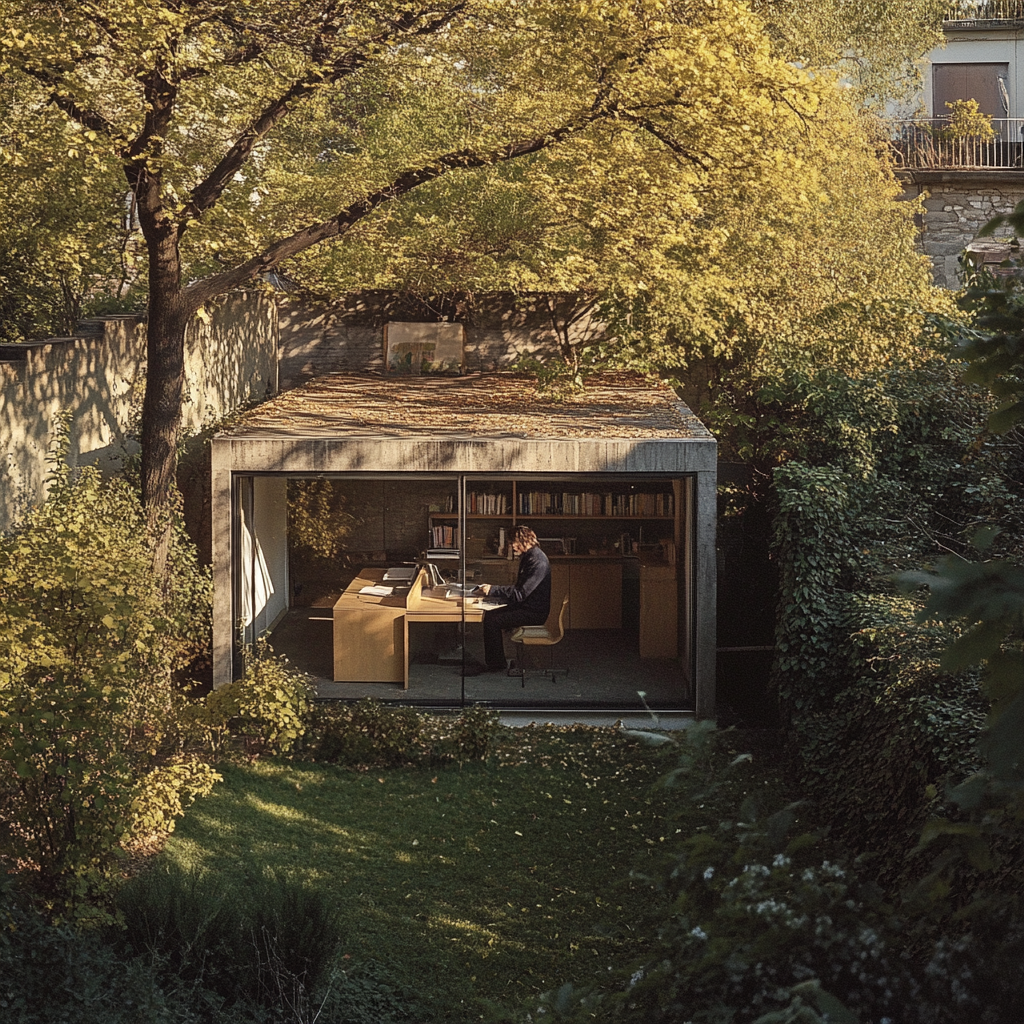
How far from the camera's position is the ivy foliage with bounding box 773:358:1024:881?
6.75 meters

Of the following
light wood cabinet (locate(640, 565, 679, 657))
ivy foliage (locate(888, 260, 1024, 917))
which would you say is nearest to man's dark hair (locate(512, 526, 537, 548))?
light wood cabinet (locate(640, 565, 679, 657))

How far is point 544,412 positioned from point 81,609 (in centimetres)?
718

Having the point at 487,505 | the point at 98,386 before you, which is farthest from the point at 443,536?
the point at 98,386

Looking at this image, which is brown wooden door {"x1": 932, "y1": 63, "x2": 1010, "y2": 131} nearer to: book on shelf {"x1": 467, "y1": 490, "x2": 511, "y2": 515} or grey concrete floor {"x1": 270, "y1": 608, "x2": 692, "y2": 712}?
book on shelf {"x1": 467, "y1": 490, "x2": 511, "y2": 515}

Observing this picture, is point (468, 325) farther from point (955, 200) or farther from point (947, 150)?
point (947, 150)

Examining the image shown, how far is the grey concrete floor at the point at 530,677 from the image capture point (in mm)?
11242

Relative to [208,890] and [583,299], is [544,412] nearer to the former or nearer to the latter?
[583,299]

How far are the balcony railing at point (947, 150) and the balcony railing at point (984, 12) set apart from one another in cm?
375

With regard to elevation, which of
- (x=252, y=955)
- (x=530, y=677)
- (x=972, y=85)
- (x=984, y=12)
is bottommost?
(x=530, y=677)

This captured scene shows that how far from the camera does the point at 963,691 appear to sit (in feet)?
22.3

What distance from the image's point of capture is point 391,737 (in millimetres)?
9984

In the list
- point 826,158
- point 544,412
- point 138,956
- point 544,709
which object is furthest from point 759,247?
point 138,956

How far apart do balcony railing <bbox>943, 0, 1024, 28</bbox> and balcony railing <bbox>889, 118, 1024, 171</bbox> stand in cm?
375

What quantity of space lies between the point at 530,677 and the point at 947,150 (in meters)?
14.8
